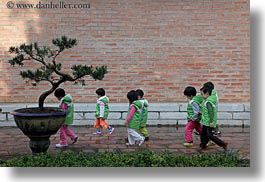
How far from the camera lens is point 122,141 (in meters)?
6.78

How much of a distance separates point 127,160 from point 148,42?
3.47 m

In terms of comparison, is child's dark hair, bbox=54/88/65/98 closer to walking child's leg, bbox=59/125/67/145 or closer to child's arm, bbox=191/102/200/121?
walking child's leg, bbox=59/125/67/145

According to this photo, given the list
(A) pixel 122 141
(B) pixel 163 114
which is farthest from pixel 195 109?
(B) pixel 163 114

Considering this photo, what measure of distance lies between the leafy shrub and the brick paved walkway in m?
0.43

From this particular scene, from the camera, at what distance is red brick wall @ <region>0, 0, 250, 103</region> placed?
805cm

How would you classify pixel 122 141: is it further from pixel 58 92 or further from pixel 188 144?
pixel 58 92

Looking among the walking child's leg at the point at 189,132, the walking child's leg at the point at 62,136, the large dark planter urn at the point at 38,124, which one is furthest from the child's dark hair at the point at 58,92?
the walking child's leg at the point at 189,132

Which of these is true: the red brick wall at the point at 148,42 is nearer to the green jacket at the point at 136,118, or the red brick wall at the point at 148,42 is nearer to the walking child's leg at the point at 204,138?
the green jacket at the point at 136,118

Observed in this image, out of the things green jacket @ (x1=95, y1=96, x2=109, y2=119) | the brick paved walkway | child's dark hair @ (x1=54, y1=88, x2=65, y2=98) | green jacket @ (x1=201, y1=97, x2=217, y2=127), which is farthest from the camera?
green jacket @ (x1=95, y1=96, x2=109, y2=119)

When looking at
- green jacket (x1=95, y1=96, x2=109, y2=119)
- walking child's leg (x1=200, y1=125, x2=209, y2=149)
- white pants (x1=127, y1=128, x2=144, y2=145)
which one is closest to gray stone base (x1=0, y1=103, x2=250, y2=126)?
green jacket (x1=95, y1=96, x2=109, y2=119)

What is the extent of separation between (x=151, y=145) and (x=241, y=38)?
3.31m

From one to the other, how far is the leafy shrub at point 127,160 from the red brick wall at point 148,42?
2.81 metres

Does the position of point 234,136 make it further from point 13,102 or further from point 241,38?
point 13,102

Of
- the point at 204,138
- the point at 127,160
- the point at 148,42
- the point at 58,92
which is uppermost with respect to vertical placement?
the point at 148,42
